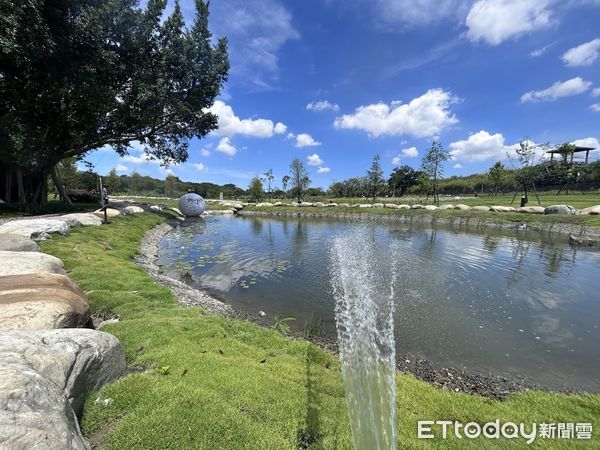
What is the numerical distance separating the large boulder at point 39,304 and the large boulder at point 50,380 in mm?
1041

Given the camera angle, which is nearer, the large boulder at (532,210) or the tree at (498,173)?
the large boulder at (532,210)

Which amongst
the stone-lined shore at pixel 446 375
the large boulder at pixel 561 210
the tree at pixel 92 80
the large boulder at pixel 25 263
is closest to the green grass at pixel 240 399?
the stone-lined shore at pixel 446 375

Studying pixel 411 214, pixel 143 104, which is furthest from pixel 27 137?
pixel 411 214

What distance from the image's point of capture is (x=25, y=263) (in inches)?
275

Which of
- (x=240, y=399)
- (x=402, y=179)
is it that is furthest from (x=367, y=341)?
(x=402, y=179)

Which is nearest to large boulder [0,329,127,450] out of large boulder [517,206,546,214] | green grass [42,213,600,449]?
green grass [42,213,600,449]

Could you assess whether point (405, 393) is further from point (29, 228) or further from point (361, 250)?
point (29, 228)

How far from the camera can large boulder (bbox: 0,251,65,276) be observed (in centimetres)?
645

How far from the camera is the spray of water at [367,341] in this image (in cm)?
459

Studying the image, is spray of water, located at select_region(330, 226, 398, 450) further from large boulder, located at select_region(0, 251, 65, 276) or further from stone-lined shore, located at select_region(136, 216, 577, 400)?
large boulder, located at select_region(0, 251, 65, 276)

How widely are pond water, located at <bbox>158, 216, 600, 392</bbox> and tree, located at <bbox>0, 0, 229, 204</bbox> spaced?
38.5ft

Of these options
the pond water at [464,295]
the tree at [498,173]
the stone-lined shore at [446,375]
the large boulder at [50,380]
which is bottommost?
the stone-lined shore at [446,375]

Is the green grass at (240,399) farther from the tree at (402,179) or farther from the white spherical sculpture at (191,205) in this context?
the tree at (402,179)

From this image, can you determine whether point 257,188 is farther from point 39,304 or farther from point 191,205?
point 39,304
